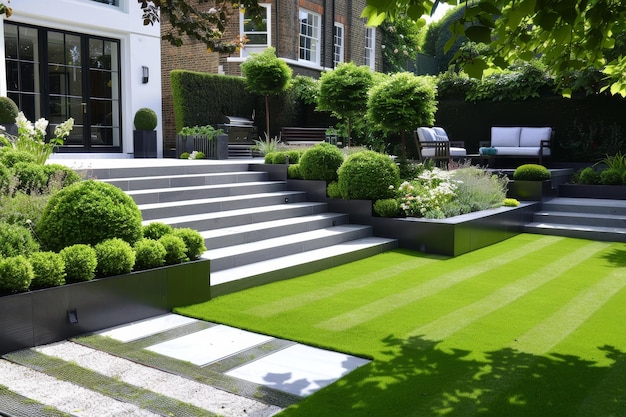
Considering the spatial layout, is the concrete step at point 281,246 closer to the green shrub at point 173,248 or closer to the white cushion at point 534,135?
the green shrub at point 173,248

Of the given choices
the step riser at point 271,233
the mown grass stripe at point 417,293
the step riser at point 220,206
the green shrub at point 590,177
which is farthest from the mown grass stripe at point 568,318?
the green shrub at point 590,177

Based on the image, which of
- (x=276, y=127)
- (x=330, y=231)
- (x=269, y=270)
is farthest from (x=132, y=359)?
(x=276, y=127)

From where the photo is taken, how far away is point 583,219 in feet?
37.1

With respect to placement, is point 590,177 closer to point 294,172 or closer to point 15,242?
point 294,172

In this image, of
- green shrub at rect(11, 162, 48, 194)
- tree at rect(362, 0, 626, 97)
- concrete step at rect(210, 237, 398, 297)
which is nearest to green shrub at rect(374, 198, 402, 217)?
concrete step at rect(210, 237, 398, 297)

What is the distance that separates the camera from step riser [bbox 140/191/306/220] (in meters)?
8.12

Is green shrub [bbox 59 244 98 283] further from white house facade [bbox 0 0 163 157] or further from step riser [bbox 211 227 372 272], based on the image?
white house facade [bbox 0 0 163 157]

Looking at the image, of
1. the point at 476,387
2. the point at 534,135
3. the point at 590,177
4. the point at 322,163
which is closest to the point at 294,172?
the point at 322,163

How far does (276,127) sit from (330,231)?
10.6 meters

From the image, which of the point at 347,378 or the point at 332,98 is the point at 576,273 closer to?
the point at 347,378

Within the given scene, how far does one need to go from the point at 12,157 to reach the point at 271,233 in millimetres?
3451

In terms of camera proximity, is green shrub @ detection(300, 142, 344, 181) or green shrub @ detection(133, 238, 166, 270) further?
green shrub @ detection(300, 142, 344, 181)

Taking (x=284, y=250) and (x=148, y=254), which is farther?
(x=284, y=250)

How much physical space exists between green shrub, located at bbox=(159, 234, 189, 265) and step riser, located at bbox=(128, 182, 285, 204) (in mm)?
2513
